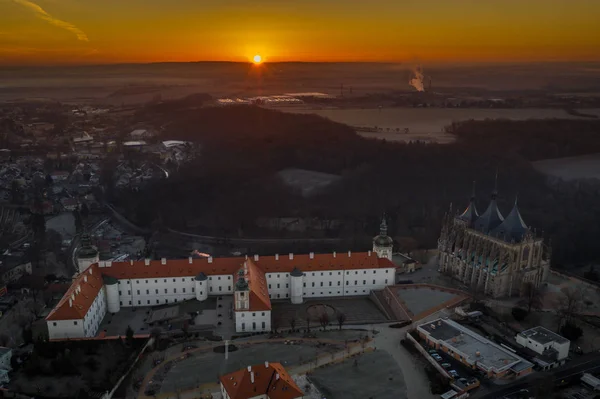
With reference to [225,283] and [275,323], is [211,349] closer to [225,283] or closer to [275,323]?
[275,323]

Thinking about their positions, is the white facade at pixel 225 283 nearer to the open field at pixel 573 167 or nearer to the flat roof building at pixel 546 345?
the flat roof building at pixel 546 345

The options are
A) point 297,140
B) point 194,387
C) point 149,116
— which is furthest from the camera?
point 149,116

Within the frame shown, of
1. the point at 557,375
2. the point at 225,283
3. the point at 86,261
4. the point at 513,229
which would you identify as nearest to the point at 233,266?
the point at 225,283

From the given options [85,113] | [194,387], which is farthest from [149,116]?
[194,387]

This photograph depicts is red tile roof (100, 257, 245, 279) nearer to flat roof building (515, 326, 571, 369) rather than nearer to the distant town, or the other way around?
the distant town

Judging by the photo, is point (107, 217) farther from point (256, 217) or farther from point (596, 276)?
point (596, 276)
